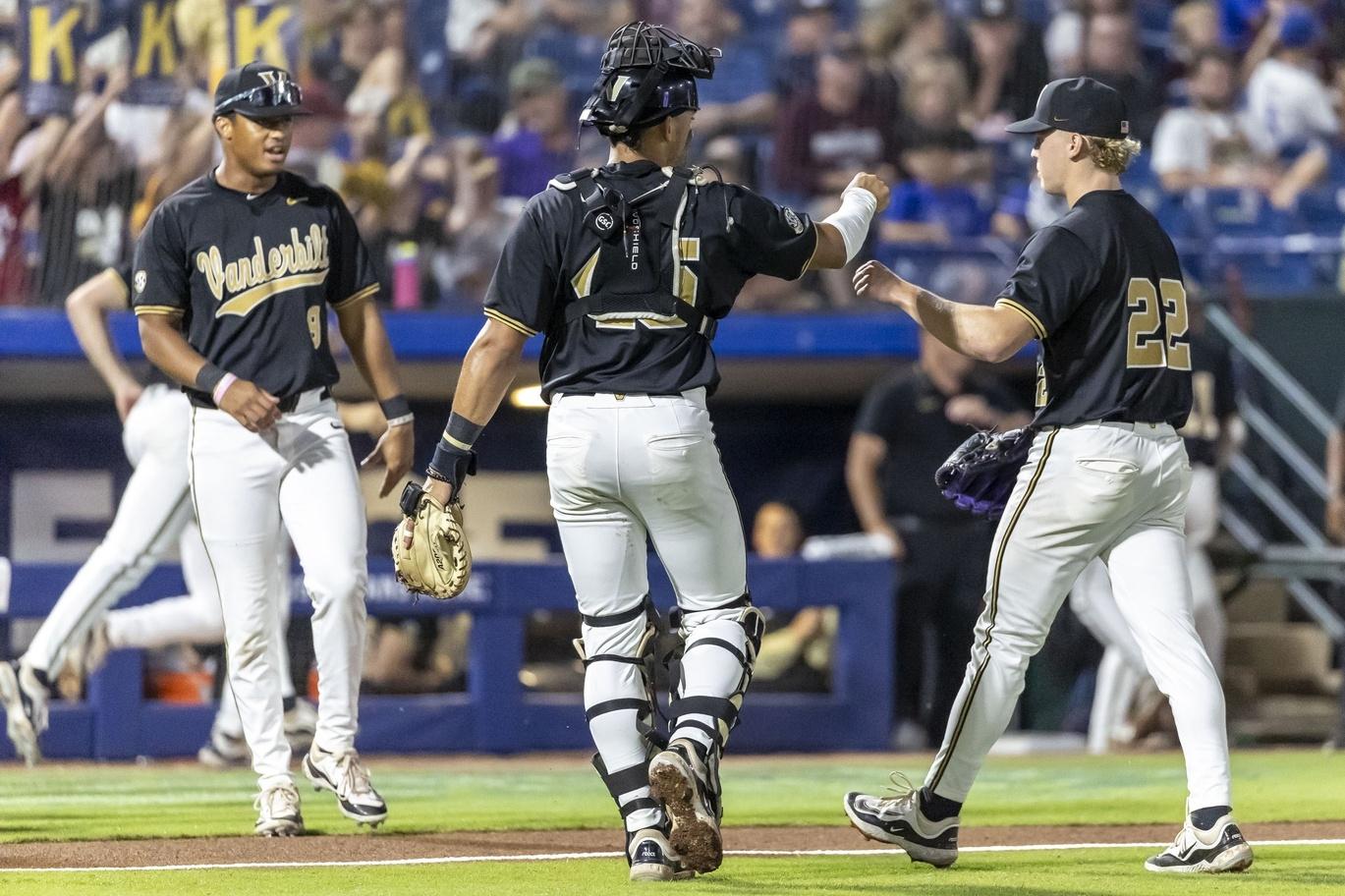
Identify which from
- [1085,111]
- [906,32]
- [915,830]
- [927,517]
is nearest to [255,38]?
[906,32]

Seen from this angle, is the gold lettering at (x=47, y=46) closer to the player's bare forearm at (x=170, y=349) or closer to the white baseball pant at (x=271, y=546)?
the player's bare forearm at (x=170, y=349)

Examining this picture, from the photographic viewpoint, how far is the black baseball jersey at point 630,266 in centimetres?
427

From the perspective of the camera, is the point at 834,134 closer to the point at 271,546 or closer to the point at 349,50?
the point at 349,50

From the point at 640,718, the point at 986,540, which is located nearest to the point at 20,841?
the point at 640,718

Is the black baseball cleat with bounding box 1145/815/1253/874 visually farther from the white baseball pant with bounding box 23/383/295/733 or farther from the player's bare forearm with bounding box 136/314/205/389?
the white baseball pant with bounding box 23/383/295/733

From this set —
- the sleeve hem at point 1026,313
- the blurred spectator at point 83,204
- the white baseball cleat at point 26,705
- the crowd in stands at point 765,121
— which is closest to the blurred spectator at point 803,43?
the crowd in stands at point 765,121

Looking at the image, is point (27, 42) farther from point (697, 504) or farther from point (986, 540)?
point (697, 504)

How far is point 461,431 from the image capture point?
14.4ft

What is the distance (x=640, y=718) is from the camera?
173 inches

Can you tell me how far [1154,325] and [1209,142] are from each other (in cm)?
855

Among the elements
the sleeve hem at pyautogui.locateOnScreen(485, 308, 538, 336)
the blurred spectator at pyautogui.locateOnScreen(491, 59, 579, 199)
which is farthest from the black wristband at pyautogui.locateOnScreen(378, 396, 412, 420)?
the blurred spectator at pyautogui.locateOnScreen(491, 59, 579, 199)

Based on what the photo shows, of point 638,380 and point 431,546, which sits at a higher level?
point 638,380

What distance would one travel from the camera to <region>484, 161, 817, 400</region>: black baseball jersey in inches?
168

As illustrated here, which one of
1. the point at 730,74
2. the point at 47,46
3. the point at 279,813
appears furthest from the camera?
the point at 730,74
